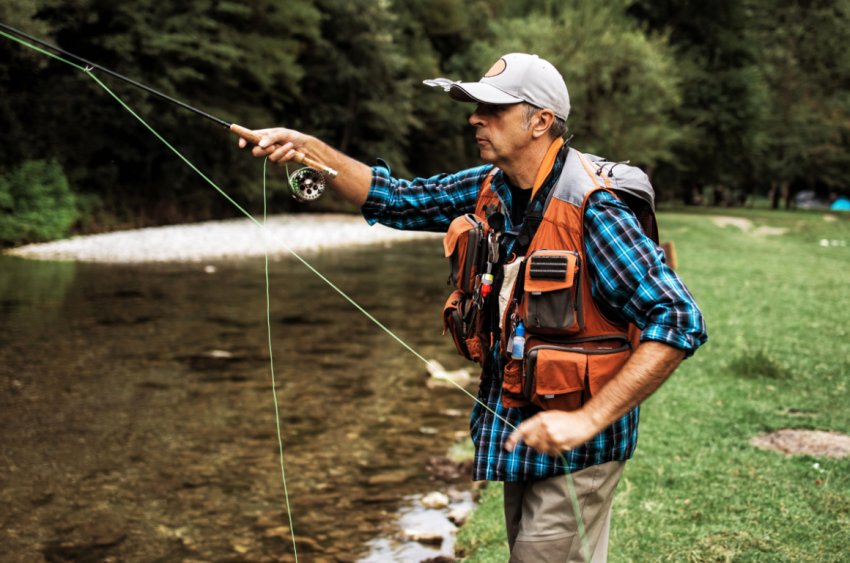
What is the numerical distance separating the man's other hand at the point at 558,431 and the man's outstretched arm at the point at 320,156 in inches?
50.1

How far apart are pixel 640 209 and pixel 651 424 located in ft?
12.1

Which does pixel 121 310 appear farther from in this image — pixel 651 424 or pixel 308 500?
pixel 651 424

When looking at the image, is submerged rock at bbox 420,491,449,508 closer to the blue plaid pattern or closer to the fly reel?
the blue plaid pattern

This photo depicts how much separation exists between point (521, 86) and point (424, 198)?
0.72m

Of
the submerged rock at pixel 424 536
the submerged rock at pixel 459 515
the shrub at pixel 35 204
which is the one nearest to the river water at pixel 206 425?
the submerged rock at pixel 424 536

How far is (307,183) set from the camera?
2889 millimetres

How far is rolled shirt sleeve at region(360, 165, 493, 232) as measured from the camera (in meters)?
2.90

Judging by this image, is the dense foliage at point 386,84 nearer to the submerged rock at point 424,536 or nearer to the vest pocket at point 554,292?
the submerged rock at point 424,536

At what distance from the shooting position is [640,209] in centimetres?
227

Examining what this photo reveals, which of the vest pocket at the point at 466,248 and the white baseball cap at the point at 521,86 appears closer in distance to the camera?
the white baseball cap at the point at 521,86

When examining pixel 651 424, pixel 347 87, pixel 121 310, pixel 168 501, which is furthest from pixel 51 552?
pixel 347 87

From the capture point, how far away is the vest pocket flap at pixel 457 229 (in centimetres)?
249

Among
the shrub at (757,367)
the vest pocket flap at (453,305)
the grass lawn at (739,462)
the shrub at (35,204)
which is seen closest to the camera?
the vest pocket flap at (453,305)

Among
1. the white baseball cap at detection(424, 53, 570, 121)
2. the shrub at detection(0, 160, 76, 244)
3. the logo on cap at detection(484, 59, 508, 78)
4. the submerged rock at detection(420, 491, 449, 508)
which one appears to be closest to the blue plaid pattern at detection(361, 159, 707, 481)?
the white baseball cap at detection(424, 53, 570, 121)
